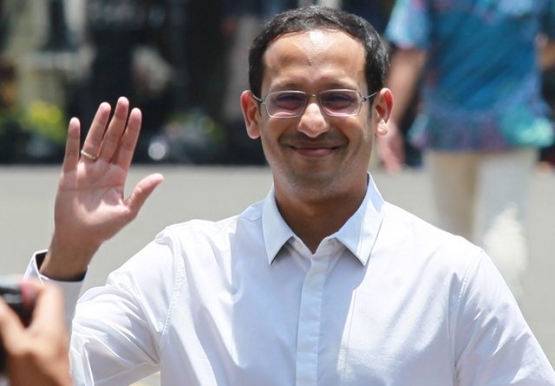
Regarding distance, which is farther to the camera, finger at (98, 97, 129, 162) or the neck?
the neck

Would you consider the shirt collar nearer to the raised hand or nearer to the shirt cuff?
the raised hand

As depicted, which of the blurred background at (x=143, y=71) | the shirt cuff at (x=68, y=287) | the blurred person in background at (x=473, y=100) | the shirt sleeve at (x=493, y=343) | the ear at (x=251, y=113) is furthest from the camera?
the blurred background at (x=143, y=71)

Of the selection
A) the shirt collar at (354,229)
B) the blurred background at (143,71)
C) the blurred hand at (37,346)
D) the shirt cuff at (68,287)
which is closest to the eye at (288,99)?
the shirt collar at (354,229)

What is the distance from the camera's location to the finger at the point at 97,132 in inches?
123

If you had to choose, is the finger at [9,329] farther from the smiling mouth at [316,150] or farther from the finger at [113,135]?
the smiling mouth at [316,150]

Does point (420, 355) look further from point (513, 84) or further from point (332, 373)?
point (513, 84)

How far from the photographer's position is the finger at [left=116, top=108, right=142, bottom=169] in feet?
10.3

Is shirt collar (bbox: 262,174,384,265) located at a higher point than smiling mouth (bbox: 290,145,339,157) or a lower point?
lower

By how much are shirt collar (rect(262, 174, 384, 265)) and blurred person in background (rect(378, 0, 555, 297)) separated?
2.72 m

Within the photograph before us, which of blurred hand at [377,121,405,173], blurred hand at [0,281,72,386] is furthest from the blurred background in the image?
blurred hand at [0,281,72,386]

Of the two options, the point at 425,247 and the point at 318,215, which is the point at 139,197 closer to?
the point at 318,215

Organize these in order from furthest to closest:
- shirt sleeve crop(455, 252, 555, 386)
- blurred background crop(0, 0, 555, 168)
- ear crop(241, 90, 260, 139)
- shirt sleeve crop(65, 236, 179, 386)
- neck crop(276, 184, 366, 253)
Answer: blurred background crop(0, 0, 555, 168) → ear crop(241, 90, 260, 139) → neck crop(276, 184, 366, 253) → shirt sleeve crop(65, 236, 179, 386) → shirt sleeve crop(455, 252, 555, 386)

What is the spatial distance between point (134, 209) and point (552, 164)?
1248 centimetres

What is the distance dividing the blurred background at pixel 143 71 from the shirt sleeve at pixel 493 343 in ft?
39.4
